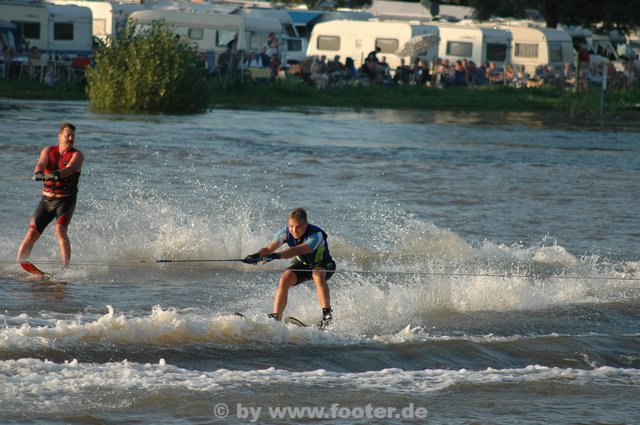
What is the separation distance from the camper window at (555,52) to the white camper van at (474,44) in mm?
Answer: 1722

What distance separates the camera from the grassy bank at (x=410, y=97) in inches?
1543

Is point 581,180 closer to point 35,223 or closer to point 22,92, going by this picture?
point 35,223

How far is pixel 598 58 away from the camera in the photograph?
52562 mm

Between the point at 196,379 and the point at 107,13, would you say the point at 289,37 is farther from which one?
the point at 196,379

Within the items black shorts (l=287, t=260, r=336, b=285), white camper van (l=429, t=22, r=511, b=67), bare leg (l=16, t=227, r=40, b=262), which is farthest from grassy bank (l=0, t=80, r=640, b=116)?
black shorts (l=287, t=260, r=336, b=285)

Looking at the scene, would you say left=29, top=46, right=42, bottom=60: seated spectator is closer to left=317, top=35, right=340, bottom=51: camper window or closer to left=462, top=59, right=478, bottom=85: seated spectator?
left=317, top=35, right=340, bottom=51: camper window

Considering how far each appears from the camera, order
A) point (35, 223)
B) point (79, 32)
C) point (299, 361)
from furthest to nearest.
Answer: point (79, 32) → point (35, 223) → point (299, 361)

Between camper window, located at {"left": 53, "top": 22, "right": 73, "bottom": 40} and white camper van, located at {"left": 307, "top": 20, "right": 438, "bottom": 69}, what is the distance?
37.7ft

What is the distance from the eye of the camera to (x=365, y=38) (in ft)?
160

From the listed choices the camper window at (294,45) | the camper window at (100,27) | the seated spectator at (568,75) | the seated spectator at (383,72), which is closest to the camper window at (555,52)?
the seated spectator at (568,75)

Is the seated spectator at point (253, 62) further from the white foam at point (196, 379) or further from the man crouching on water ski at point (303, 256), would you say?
the white foam at point (196, 379)

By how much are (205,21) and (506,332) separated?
3538 cm

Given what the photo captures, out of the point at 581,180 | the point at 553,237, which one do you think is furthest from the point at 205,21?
the point at 553,237

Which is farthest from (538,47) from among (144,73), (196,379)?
(196,379)
